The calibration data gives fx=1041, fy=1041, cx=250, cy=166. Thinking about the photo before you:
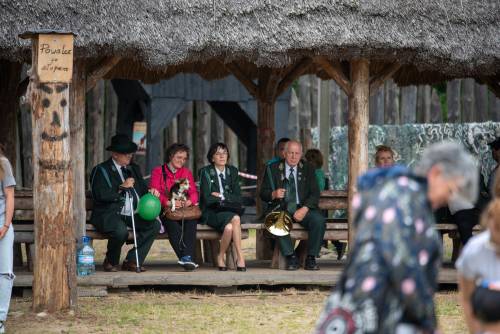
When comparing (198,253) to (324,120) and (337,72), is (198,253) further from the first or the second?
(324,120)

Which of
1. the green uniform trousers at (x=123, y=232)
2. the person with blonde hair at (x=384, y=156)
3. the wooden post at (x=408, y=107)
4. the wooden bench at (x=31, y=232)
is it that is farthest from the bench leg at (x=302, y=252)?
the wooden post at (x=408, y=107)

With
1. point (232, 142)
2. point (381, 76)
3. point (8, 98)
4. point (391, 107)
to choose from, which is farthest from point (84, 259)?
point (391, 107)

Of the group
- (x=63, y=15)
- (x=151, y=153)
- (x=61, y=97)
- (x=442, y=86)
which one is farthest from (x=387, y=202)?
(x=442, y=86)

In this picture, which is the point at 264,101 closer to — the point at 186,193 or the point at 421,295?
the point at 186,193

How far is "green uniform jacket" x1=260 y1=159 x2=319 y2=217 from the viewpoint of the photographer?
11609 mm

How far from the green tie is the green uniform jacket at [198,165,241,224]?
1.80 ft

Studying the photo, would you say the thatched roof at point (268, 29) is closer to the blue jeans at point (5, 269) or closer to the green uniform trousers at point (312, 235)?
the green uniform trousers at point (312, 235)

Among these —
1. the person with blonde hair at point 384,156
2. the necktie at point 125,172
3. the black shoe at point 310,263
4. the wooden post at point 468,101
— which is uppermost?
the wooden post at point 468,101

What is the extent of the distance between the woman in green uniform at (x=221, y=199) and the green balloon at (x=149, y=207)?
0.69 meters

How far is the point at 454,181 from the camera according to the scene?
4.12 m

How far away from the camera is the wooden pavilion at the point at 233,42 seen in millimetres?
9312

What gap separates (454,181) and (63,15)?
656 cm

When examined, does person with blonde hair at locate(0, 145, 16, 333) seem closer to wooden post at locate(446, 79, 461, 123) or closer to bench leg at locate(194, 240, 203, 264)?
bench leg at locate(194, 240, 203, 264)

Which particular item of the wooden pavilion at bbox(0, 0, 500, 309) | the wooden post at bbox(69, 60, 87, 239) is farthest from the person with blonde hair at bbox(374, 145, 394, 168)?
the wooden post at bbox(69, 60, 87, 239)
